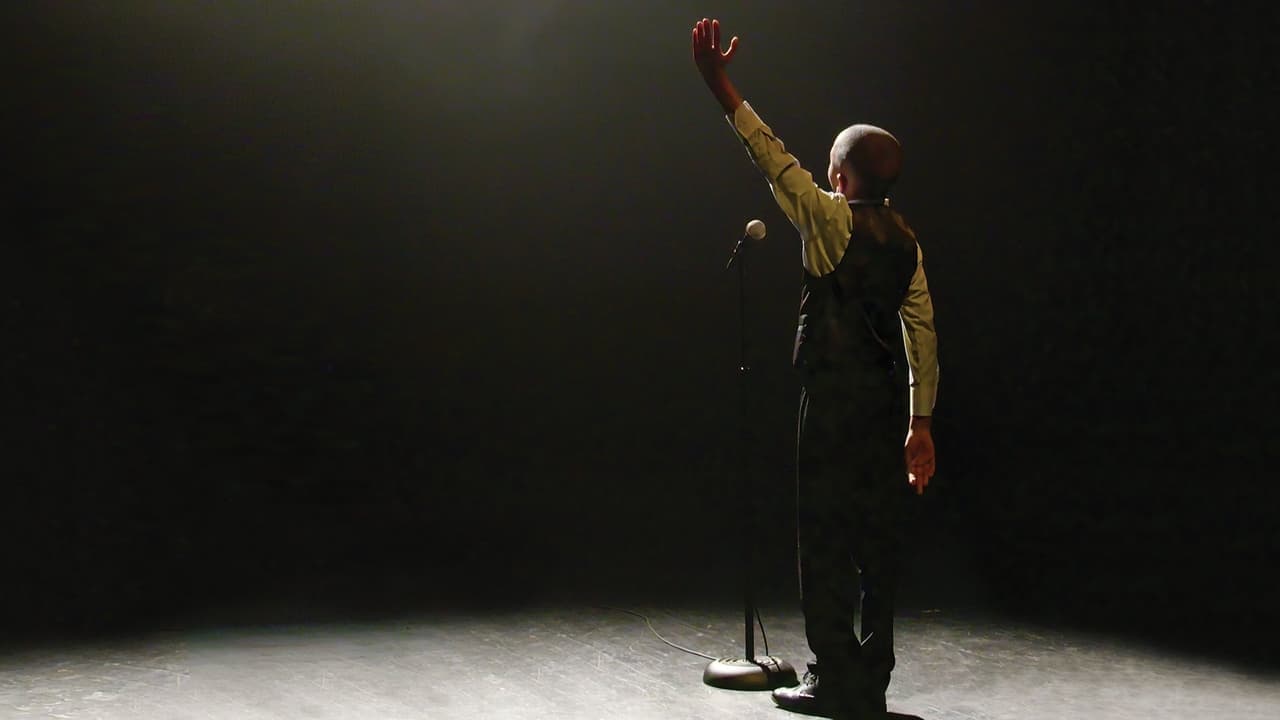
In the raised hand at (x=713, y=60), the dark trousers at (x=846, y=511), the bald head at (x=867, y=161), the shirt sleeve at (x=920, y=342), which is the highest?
the raised hand at (x=713, y=60)

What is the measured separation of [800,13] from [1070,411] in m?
2.15

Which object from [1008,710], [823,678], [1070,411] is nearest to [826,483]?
[823,678]

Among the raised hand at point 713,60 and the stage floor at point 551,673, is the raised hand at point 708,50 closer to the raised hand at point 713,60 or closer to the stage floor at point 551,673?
the raised hand at point 713,60

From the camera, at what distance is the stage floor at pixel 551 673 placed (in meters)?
2.83

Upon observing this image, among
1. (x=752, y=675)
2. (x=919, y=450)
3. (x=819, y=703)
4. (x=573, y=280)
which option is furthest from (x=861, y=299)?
(x=573, y=280)

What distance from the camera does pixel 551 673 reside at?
3.20 metres

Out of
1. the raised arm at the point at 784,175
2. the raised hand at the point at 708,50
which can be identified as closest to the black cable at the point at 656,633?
the raised arm at the point at 784,175

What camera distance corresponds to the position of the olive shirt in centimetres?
235

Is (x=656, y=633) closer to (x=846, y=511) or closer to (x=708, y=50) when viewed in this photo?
(x=846, y=511)

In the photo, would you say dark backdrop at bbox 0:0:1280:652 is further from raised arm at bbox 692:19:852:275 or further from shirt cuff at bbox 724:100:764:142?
shirt cuff at bbox 724:100:764:142

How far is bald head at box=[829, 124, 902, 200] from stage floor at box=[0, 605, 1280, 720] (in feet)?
3.96

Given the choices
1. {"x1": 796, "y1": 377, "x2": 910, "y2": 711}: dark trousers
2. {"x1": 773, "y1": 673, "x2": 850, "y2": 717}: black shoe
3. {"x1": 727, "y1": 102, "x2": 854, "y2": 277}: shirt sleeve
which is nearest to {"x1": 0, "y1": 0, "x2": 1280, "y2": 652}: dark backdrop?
{"x1": 773, "y1": 673, "x2": 850, "y2": 717}: black shoe

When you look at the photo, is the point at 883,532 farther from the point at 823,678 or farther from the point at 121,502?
the point at 121,502

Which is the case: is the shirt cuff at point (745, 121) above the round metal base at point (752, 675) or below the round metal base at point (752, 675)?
above
